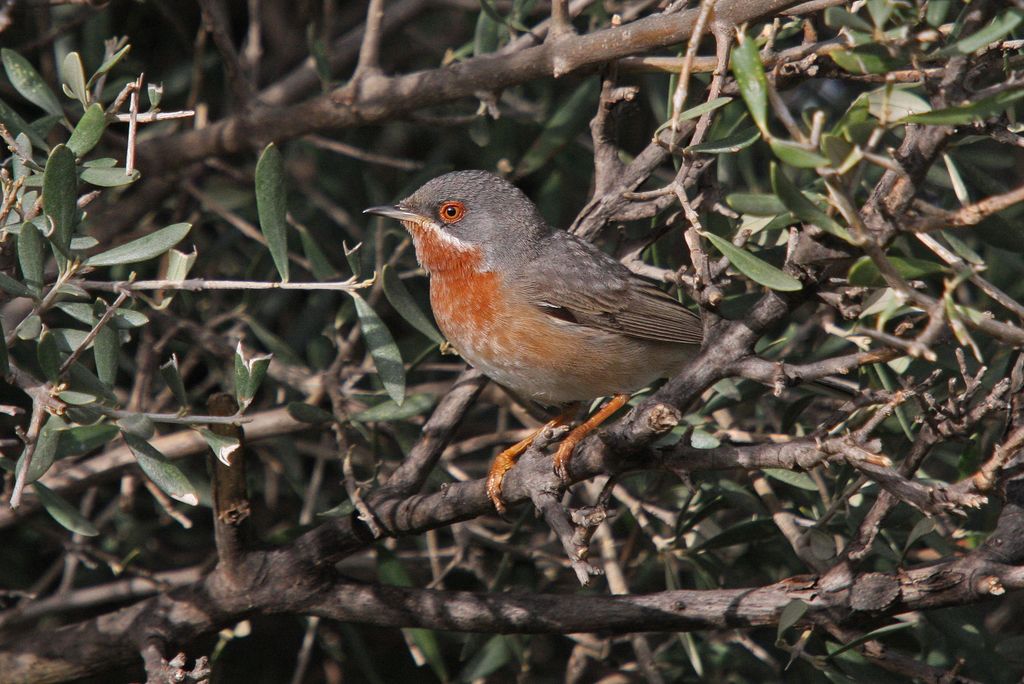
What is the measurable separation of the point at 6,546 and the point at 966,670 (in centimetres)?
436

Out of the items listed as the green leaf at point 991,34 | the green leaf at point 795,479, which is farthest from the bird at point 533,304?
the green leaf at point 991,34

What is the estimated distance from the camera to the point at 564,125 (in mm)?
4766

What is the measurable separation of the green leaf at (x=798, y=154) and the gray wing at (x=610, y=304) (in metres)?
2.36

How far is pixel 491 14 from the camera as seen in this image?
4176 mm

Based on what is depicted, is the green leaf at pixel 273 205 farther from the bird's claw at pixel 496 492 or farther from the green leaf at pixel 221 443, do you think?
the bird's claw at pixel 496 492

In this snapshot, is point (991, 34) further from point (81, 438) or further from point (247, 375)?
point (81, 438)

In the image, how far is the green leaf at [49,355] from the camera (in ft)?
9.03

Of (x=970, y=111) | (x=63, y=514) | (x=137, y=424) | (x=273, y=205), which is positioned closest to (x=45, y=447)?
(x=137, y=424)

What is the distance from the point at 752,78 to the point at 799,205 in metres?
0.31

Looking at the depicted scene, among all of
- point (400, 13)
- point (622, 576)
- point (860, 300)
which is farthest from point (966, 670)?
point (400, 13)

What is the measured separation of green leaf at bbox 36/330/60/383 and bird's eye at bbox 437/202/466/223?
219 cm

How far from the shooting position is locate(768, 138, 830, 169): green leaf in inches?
83.6

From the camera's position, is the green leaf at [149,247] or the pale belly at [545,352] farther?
the pale belly at [545,352]

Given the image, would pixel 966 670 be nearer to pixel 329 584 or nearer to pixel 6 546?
pixel 329 584
